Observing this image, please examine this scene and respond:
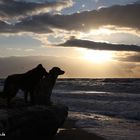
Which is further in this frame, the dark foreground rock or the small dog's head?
the small dog's head

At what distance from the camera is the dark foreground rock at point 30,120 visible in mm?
9758

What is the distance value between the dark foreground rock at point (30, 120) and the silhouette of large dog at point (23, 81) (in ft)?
1.48

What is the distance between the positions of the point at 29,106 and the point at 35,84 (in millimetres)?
735

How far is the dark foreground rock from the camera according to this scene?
32.0 feet

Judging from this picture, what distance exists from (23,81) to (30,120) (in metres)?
1.32

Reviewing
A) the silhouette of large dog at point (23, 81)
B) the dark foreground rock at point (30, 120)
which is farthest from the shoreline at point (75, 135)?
the silhouette of large dog at point (23, 81)

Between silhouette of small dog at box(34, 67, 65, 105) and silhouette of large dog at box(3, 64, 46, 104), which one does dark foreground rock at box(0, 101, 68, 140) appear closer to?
silhouette of large dog at box(3, 64, 46, 104)

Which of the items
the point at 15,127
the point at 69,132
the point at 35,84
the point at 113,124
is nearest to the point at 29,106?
the point at 35,84

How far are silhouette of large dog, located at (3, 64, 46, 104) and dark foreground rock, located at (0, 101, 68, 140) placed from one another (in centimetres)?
45

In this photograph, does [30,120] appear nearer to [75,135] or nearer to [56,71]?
[56,71]

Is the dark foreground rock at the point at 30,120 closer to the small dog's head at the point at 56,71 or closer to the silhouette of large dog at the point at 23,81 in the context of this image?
the silhouette of large dog at the point at 23,81

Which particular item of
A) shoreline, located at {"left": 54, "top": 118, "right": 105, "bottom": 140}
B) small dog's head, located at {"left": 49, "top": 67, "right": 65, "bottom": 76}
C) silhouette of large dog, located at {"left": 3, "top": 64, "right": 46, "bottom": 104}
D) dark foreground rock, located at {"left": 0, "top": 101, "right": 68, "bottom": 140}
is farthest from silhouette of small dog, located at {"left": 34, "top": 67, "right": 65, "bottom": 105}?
shoreline, located at {"left": 54, "top": 118, "right": 105, "bottom": 140}

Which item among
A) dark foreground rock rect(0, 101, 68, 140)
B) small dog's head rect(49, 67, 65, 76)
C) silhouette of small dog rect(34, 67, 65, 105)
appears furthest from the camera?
small dog's head rect(49, 67, 65, 76)

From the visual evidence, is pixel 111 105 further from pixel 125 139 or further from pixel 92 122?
pixel 125 139
